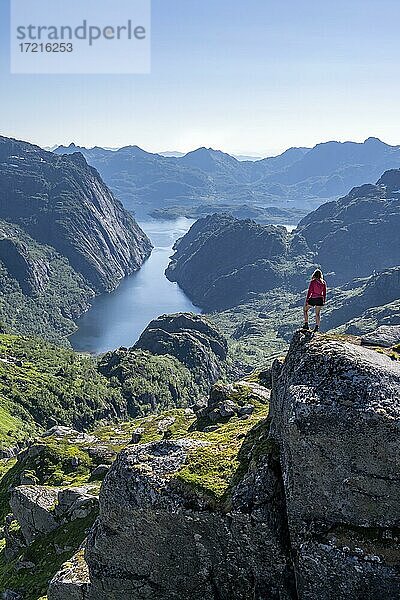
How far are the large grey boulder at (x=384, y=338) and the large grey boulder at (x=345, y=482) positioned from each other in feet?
16.1

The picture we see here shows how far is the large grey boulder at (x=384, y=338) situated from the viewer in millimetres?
25938

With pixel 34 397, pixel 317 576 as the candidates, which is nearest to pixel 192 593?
pixel 317 576

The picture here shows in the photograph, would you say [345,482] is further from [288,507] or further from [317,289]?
[317,289]

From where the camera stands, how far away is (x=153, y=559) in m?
23.4

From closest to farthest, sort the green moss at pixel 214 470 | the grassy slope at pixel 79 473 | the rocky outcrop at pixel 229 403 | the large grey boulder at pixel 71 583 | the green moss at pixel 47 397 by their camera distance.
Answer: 1. the green moss at pixel 214 470
2. the grassy slope at pixel 79 473
3. the large grey boulder at pixel 71 583
4. the rocky outcrop at pixel 229 403
5. the green moss at pixel 47 397

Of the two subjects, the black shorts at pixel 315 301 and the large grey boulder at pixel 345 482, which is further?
the black shorts at pixel 315 301

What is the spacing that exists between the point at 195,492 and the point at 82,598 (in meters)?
8.00

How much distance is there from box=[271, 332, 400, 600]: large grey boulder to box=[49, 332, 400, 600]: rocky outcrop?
36mm

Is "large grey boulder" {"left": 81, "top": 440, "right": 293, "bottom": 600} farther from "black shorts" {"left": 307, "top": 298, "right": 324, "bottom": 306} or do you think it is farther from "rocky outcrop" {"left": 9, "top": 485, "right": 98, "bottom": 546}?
"rocky outcrop" {"left": 9, "top": 485, "right": 98, "bottom": 546}

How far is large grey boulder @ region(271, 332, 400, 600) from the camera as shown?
1944 centimetres

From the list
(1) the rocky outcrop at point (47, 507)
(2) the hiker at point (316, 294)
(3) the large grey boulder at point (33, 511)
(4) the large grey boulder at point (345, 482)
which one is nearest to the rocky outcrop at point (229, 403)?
(1) the rocky outcrop at point (47, 507)

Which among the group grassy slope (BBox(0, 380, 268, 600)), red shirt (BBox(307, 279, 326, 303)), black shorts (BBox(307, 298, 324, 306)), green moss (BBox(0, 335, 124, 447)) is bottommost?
green moss (BBox(0, 335, 124, 447))

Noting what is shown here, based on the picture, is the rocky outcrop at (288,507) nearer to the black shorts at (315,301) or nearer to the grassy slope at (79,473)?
the grassy slope at (79,473)

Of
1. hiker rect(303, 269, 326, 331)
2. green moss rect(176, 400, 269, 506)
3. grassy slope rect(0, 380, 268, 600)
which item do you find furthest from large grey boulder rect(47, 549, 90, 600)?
hiker rect(303, 269, 326, 331)
